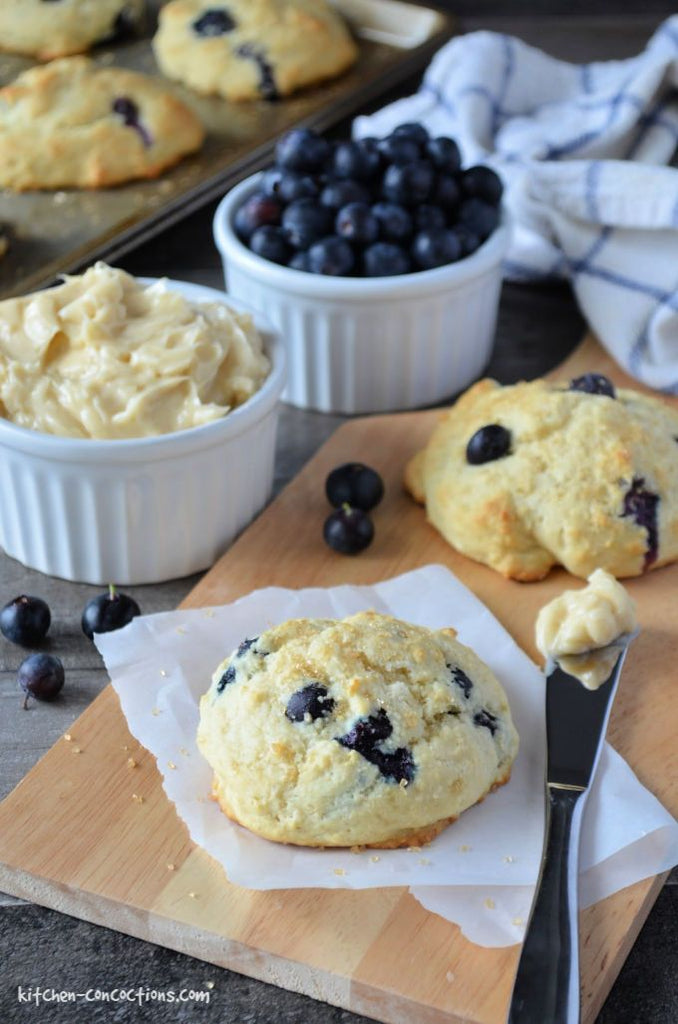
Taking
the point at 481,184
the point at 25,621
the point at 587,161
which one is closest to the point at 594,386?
the point at 481,184

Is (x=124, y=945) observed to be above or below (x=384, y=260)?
below

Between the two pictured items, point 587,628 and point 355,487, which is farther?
point 355,487

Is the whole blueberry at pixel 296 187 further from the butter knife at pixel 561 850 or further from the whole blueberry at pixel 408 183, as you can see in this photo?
the butter knife at pixel 561 850

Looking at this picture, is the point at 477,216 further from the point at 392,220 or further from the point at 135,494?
the point at 135,494

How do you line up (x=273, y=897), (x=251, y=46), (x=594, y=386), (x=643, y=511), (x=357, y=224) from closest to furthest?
(x=273, y=897)
(x=643, y=511)
(x=594, y=386)
(x=357, y=224)
(x=251, y=46)

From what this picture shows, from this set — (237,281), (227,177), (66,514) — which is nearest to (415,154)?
(237,281)

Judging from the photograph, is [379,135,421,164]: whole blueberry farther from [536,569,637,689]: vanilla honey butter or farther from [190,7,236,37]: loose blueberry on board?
[190,7,236,37]: loose blueberry on board
